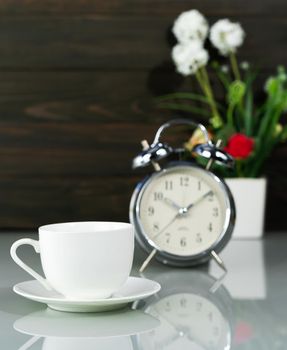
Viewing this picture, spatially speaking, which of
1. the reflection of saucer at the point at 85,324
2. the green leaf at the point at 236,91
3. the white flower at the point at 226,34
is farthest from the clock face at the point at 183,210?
the white flower at the point at 226,34

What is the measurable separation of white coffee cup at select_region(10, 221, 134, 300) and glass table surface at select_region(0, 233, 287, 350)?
0.11 ft

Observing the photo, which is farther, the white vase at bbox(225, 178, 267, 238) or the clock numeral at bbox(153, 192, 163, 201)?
the white vase at bbox(225, 178, 267, 238)

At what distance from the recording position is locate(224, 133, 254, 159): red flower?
178 cm

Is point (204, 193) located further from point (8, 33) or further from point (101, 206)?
point (8, 33)

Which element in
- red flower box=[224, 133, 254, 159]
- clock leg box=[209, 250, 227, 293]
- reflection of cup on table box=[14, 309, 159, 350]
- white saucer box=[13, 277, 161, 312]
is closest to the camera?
reflection of cup on table box=[14, 309, 159, 350]

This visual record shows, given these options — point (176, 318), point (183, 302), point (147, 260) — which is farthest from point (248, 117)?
point (176, 318)

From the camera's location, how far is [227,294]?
45.9 inches

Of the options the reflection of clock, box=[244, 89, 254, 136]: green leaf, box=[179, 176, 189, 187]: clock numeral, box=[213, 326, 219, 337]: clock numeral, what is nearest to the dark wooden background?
box=[244, 89, 254, 136]: green leaf

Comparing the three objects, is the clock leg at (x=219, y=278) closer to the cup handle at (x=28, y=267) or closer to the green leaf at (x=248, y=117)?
the cup handle at (x=28, y=267)

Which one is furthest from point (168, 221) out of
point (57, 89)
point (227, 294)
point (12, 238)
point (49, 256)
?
point (57, 89)

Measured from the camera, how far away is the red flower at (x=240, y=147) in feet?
5.84

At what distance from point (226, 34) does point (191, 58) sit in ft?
0.33

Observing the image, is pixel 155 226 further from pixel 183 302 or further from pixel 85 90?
pixel 85 90

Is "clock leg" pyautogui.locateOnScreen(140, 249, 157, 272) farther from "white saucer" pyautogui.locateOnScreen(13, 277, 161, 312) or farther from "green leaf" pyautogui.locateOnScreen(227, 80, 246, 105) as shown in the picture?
"green leaf" pyautogui.locateOnScreen(227, 80, 246, 105)
